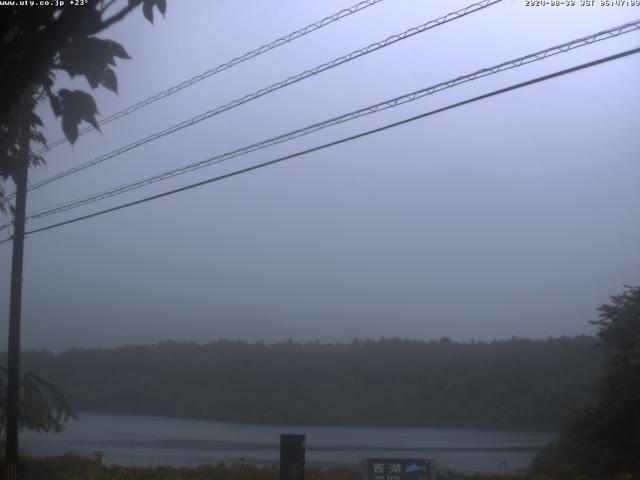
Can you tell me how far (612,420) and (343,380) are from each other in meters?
17.6

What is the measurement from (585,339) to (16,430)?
20671mm

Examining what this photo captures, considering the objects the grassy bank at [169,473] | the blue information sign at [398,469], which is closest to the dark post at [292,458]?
the blue information sign at [398,469]

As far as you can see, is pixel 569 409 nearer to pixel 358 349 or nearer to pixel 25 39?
pixel 358 349

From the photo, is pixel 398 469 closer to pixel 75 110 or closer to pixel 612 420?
pixel 75 110

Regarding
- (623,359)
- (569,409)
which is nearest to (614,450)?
(623,359)

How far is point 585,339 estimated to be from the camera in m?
30.2

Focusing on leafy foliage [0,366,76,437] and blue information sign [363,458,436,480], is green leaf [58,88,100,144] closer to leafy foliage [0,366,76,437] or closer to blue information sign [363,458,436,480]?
blue information sign [363,458,436,480]

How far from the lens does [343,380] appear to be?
3553 cm

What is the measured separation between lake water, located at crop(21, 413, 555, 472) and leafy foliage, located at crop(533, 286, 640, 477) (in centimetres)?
151

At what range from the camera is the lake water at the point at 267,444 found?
21656 millimetres

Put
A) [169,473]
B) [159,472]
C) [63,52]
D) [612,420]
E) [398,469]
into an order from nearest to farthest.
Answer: [63,52]
[398,469]
[169,473]
[159,472]
[612,420]

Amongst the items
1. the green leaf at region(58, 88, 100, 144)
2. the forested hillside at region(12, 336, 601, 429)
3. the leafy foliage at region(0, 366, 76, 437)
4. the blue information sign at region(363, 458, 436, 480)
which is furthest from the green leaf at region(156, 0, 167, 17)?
the forested hillside at region(12, 336, 601, 429)

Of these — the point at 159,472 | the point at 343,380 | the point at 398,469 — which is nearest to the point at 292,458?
the point at 398,469

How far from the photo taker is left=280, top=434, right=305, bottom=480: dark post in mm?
11367
